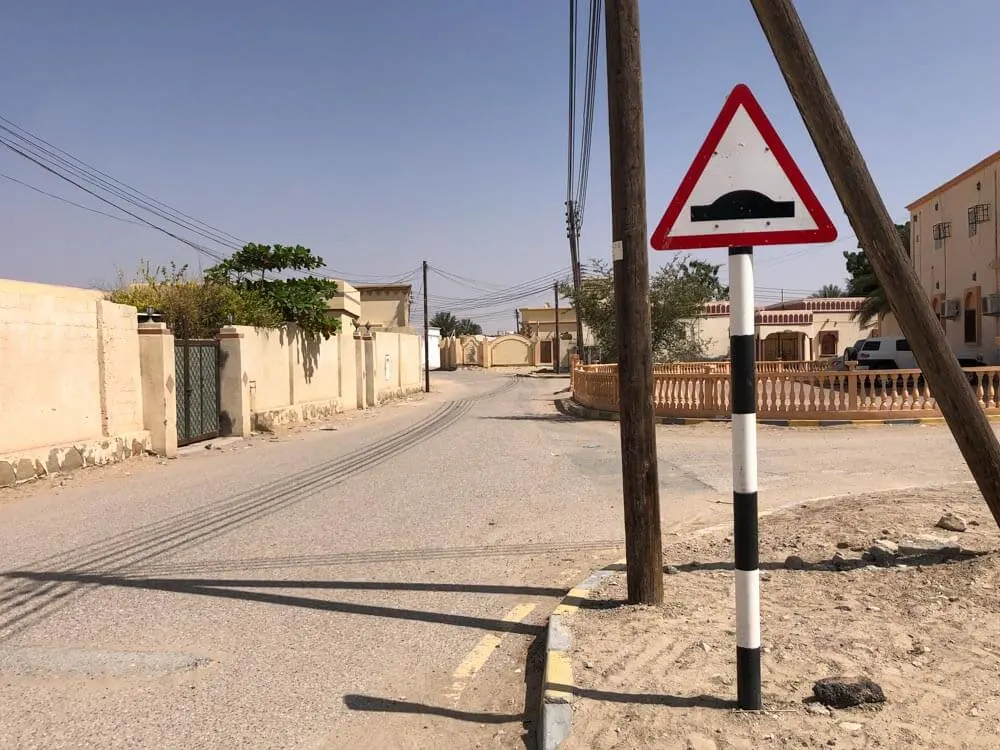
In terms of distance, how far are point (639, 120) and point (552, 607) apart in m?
3.17

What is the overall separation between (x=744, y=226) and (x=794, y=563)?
3204mm

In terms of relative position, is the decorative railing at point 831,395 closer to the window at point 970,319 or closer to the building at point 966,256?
the building at point 966,256

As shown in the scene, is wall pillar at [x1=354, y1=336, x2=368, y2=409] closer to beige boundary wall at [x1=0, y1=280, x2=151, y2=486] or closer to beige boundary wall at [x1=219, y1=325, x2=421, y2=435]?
beige boundary wall at [x1=219, y1=325, x2=421, y2=435]

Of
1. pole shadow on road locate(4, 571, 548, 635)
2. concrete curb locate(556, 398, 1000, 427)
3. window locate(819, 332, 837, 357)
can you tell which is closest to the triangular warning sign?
pole shadow on road locate(4, 571, 548, 635)

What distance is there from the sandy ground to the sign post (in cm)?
31

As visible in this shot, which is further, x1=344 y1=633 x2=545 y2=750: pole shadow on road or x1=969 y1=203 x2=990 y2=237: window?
x1=969 y1=203 x2=990 y2=237: window

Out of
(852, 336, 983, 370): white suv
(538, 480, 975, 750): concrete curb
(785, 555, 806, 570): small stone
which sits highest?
(852, 336, 983, 370): white suv

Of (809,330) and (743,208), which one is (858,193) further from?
(809,330)

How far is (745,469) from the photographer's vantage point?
127 inches

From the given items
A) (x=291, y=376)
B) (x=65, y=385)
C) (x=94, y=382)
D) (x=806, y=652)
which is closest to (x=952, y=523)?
(x=806, y=652)

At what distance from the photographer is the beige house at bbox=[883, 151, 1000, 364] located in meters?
26.1

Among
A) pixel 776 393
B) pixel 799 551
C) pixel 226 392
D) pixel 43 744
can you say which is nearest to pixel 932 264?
pixel 776 393

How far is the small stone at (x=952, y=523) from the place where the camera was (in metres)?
6.04

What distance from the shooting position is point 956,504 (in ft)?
23.6
